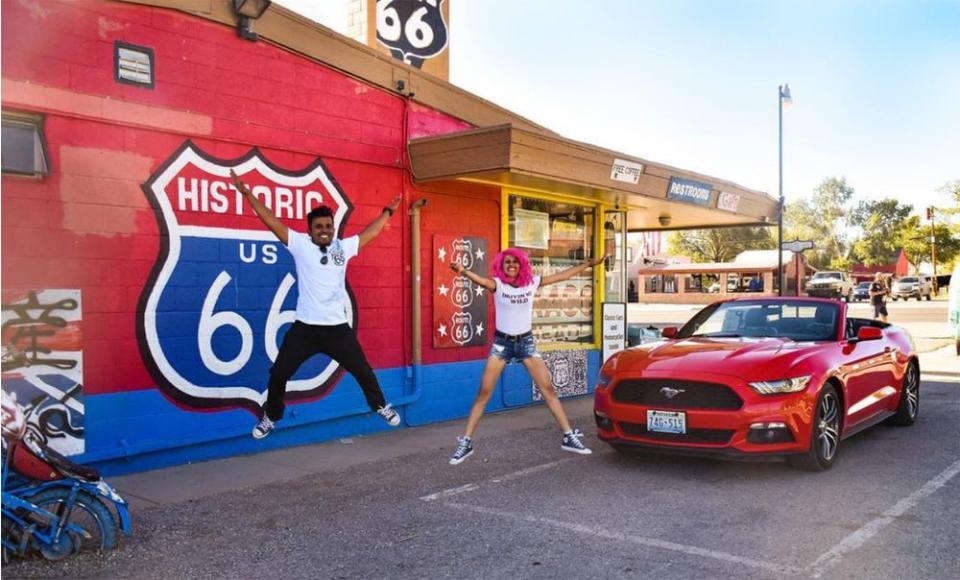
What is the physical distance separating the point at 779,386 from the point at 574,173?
3.86 m

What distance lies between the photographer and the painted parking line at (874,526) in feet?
13.8

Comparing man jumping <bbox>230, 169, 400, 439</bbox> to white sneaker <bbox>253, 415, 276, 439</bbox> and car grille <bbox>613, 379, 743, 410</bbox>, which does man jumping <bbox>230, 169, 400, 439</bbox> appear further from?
car grille <bbox>613, 379, 743, 410</bbox>

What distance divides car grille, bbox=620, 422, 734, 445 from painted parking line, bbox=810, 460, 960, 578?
119cm

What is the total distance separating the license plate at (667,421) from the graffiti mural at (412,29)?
6233mm

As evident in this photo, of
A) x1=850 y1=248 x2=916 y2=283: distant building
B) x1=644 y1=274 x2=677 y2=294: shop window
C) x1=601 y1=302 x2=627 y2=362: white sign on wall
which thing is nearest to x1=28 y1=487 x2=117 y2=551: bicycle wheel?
x1=601 y1=302 x2=627 y2=362: white sign on wall

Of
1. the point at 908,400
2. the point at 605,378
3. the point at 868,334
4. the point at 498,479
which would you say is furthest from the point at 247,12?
the point at 908,400

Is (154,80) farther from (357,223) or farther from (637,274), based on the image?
(637,274)

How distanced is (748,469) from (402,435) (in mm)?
3479

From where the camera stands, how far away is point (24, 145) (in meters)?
5.93

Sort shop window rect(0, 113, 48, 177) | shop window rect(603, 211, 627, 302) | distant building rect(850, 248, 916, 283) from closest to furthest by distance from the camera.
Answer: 1. shop window rect(0, 113, 48, 177)
2. shop window rect(603, 211, 627, 302)
3. distant building rect(850, 248, 916, 283)

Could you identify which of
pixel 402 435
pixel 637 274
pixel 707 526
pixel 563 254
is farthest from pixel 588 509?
pixel 637 274

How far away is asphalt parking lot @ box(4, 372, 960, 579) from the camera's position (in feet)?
13.8

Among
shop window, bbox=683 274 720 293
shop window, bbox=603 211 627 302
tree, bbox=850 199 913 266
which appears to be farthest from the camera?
tree, bbox=850 199 913 266

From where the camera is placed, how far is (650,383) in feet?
20.8
